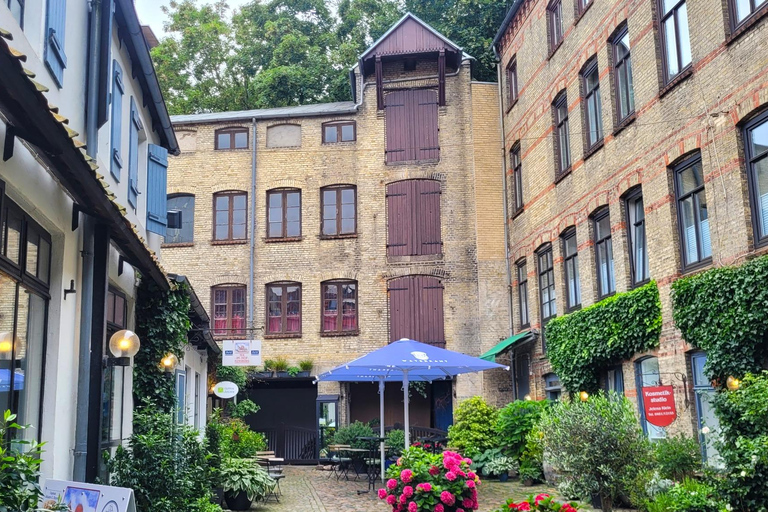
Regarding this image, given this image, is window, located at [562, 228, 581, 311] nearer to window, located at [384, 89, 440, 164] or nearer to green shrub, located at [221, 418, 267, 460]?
window, located at [384, 89, 440, 164]

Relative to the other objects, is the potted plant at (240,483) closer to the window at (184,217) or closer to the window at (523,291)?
the window at (523,291)

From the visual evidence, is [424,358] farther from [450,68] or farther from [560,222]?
[450,68]

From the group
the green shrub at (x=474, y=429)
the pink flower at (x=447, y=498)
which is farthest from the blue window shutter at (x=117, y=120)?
the green shrub at (x=474, y=429)

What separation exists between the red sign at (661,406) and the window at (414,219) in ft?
39.8

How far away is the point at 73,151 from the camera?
5.48 metres

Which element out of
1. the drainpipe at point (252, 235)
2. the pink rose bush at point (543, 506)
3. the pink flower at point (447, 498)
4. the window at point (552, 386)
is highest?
the drainpipe at point (252, 235)

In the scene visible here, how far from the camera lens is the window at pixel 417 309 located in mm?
24625

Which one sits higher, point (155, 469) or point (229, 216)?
point (229, 216)

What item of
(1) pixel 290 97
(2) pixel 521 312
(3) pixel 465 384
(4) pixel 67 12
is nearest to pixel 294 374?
(3) pixel 465 384

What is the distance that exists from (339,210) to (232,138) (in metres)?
4.33

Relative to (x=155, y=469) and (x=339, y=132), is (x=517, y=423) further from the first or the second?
(x=339, y=132)

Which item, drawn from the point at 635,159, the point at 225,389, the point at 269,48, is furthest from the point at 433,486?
the point at 269,48

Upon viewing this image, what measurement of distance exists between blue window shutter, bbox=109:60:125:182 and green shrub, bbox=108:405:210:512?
10.8 feet

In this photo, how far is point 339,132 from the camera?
26.1m
